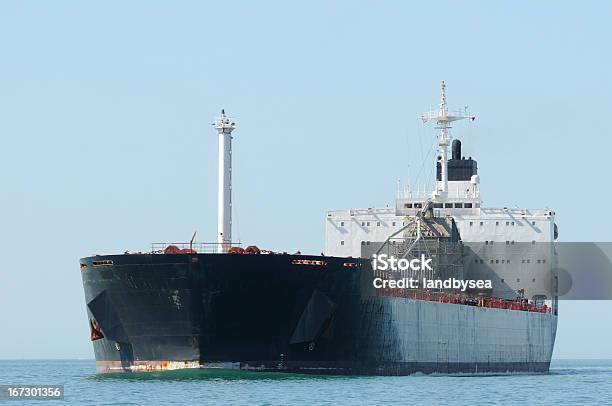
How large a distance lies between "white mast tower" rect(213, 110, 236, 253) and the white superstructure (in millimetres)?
16269

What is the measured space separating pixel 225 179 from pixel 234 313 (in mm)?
7306

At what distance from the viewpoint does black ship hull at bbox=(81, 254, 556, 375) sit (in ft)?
161

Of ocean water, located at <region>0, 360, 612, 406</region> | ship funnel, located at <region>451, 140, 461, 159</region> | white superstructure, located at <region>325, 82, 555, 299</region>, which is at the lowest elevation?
ocean water, located at <region>0, 360, 612, 406</region>

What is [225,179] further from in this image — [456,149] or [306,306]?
[456,149]

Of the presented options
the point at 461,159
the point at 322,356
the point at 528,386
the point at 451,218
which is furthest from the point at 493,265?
the point at 322,356

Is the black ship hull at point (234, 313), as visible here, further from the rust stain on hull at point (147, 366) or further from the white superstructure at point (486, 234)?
the white superstructure at point (486, 234)

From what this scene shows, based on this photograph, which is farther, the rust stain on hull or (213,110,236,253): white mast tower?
(213,110,236,253): white mast tower

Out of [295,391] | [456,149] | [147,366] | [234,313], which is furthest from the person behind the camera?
[456,149]

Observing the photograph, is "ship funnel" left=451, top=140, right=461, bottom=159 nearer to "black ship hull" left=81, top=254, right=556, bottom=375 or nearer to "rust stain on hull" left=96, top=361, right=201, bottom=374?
"black ship hull" left=81, top=254, right=556, bottom=375

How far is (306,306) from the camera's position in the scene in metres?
50.7

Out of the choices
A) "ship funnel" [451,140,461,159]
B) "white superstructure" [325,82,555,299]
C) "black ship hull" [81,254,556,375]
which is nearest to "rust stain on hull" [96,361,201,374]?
"black ship hull" [81,254,556,375]

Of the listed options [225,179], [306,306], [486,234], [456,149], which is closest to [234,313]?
[306,306]

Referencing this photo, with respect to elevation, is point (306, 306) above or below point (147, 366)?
above

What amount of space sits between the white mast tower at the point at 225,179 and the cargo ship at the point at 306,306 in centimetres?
5
